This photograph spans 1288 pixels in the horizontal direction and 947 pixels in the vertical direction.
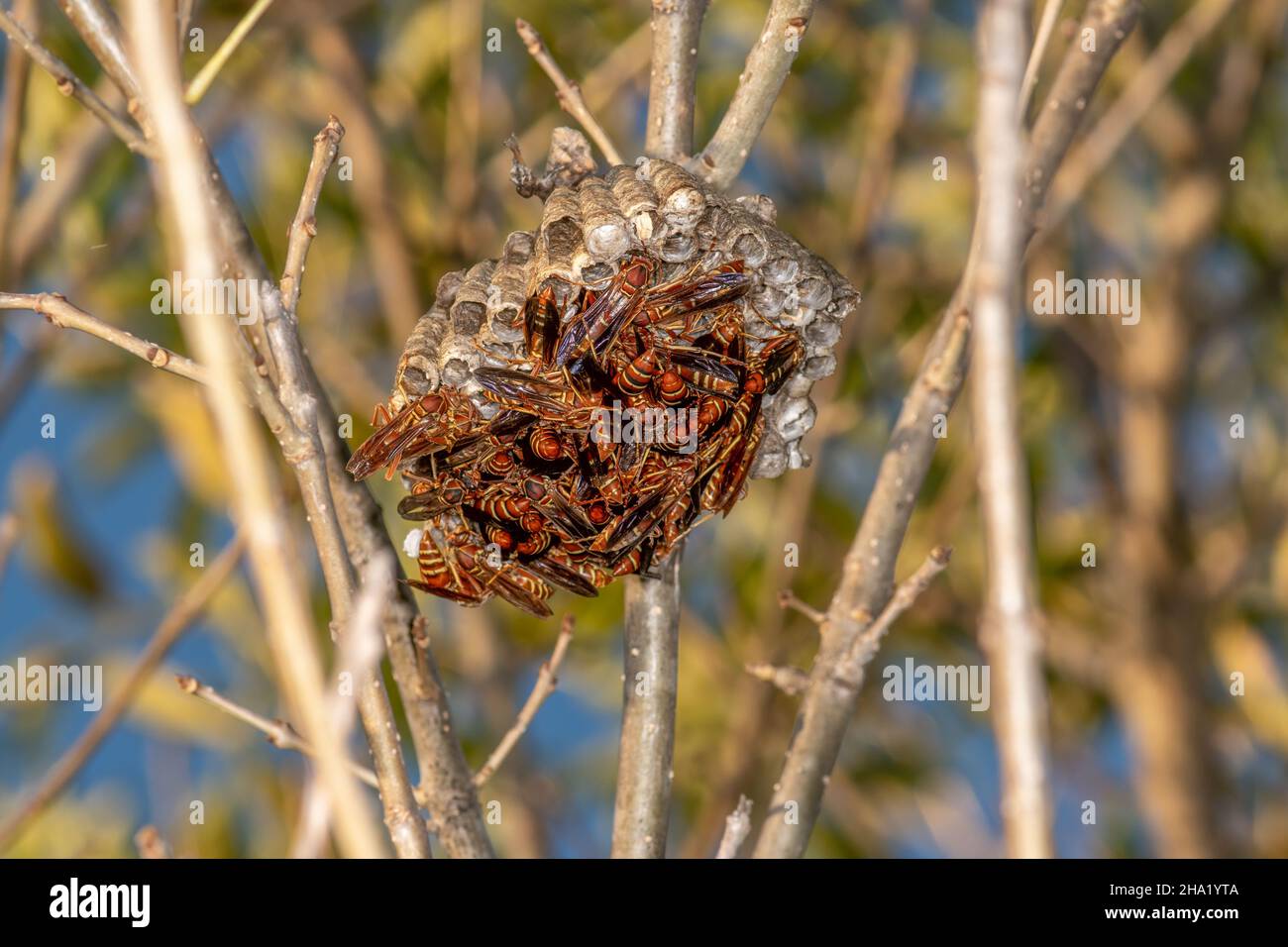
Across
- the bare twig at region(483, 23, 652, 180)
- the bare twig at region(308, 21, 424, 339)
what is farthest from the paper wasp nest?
the bare twig at region(308, 21, 424, 339)

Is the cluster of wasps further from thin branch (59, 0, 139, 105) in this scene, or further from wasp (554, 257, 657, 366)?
thin branch (59, 0, 139, 105)

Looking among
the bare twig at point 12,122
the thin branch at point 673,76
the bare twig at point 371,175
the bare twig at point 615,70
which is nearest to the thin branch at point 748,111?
the thin branch at point 673,76

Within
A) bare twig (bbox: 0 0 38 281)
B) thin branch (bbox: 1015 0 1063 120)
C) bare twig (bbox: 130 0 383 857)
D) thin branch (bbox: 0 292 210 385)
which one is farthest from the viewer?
bare twig (bbox: 0 0 38 281)

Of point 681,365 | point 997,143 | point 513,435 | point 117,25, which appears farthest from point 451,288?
point 997,143

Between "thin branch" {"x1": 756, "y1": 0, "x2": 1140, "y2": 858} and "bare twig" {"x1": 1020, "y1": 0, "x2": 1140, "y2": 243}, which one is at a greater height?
"bare twig" {"x1": 1020, "y1": 0, "x2": 1140, "y2": 243}
